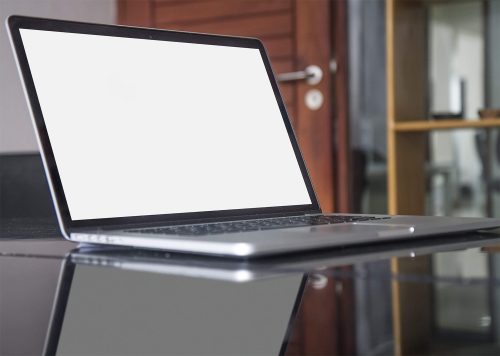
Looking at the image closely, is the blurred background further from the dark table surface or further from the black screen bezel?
the dark table surface

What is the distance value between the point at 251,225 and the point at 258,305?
0.26m

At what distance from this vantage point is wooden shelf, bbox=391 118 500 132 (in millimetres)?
2227

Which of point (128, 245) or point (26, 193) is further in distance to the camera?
point (26, 193)

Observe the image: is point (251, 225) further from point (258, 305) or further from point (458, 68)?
point (458, 68)

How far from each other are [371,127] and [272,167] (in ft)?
6.30

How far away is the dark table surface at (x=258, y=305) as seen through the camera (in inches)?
14.9

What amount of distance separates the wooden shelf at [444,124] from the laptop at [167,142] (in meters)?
1.48

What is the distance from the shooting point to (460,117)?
7.80ft

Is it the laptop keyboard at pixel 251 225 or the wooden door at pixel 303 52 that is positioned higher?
the wooden door at pixel 303 52

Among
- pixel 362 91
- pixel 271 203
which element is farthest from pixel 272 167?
pixel 362 91

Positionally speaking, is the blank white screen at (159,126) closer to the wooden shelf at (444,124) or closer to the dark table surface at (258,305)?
the dark table surface at (258,305)

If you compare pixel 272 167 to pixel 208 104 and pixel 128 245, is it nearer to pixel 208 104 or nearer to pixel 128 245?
pixel 208 104

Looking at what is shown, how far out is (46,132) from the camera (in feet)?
2.25

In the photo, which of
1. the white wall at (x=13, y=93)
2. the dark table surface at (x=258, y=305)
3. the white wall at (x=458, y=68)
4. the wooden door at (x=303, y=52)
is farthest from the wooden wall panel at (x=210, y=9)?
the dark table surface at (x=258, y=305)
